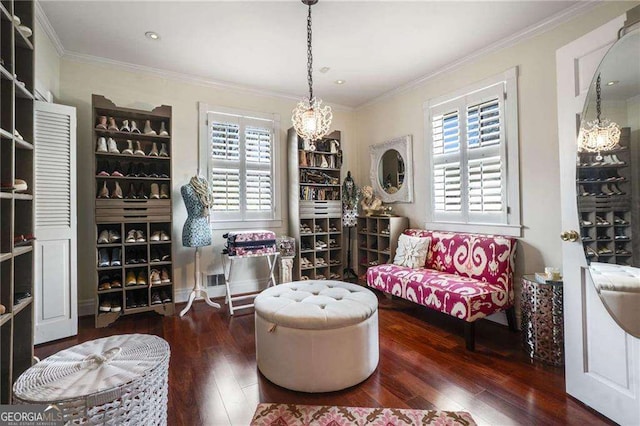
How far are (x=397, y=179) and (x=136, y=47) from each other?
11.5 feet

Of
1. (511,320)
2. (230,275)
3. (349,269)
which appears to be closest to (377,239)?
(349,269)

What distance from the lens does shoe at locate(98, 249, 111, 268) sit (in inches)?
116

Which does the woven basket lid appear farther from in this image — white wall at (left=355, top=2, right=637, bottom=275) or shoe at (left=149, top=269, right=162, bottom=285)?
white wall at (left=355, top=2, right=637, bottom=275)

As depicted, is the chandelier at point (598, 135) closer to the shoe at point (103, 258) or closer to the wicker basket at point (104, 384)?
the wicker basket at point (104, 384)

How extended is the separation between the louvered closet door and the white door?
4.05 metres

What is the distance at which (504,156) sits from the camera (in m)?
2.97

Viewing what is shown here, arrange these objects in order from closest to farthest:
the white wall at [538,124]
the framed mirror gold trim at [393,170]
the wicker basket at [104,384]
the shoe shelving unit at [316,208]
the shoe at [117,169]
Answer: the wicker basket at [104,384], the white wall at [538,124], the shoe at [117,169], the framed mirror gold trim at [393,170], the shoe shelving unit at [316,208]

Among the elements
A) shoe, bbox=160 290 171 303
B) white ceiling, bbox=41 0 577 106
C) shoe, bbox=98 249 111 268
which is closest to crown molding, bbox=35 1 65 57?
white ceiling, bbox=41 0 577 106

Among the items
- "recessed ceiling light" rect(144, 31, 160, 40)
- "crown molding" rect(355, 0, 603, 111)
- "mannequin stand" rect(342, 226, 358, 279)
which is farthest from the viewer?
"mannequin stand" rect(342, 226, 358, 279)

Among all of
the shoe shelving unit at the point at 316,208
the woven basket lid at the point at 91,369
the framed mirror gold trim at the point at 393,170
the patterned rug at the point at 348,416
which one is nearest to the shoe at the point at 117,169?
the shoe shelving unit at the point at 316,208

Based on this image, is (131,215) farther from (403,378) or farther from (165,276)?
(403,378)

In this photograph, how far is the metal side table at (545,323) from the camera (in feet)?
7.27

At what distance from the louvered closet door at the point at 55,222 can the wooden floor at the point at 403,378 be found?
0.86ft

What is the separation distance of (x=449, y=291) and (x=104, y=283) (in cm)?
345
